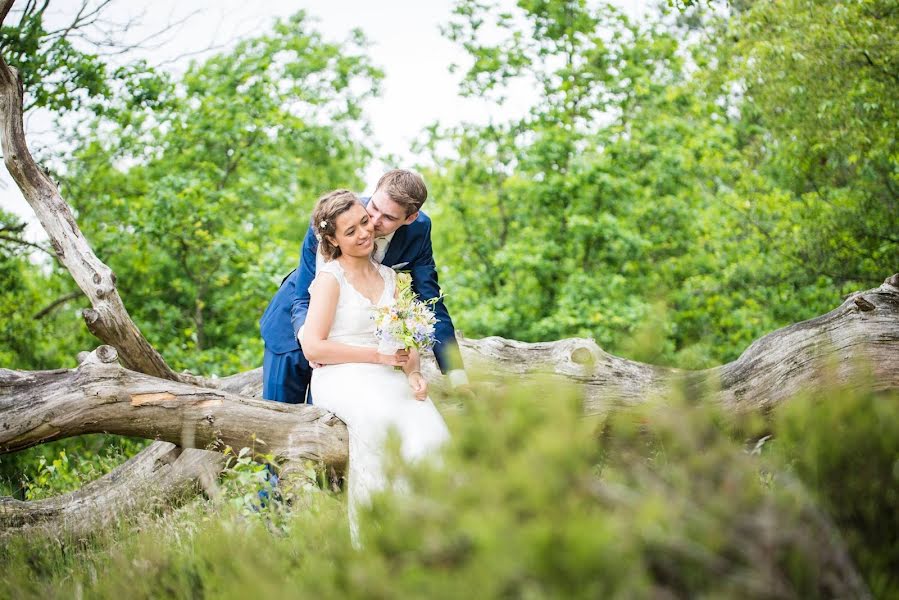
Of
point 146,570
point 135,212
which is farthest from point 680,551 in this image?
point 135,212

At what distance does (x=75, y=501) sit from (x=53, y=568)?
1.43 metres

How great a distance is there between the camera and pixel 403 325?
14.4 feet

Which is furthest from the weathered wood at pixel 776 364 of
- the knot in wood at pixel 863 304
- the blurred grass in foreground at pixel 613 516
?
the blurred grass in foreground at pixel 613 516

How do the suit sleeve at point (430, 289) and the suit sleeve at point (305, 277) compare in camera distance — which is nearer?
the suit sleeve at point (305, 277)

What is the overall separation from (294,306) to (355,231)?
0.68 m

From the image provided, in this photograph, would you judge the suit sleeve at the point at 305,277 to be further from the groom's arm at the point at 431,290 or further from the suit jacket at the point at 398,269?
the groom's arm at the point at 431,290

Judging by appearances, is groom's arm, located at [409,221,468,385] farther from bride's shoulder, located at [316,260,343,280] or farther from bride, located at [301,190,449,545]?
bride's shoulder, located at [316,260,343,280]

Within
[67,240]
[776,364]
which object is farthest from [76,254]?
[776,364]

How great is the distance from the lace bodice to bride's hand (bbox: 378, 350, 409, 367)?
178 millimetres

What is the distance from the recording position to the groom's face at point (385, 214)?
180 inches

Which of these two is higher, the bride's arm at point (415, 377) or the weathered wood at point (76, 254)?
the weathered wood at point (76, 254)

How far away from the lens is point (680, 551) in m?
1.79

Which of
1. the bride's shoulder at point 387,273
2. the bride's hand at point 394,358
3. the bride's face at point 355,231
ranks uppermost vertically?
the bride's face at point 355,231

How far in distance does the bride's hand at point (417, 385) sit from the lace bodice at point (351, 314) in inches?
12.1
